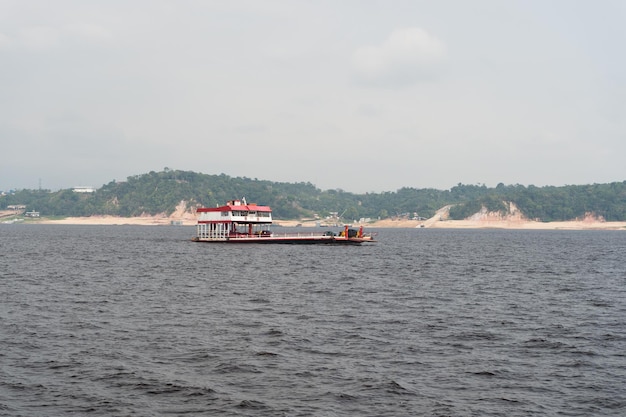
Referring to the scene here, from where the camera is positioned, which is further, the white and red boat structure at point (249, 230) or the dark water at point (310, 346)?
the white and red boat structure at point (249, 230)

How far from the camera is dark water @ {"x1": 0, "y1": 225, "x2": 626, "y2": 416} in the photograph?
24.6m

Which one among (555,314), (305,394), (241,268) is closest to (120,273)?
(241,268)

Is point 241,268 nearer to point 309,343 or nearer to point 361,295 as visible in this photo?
point 361,295

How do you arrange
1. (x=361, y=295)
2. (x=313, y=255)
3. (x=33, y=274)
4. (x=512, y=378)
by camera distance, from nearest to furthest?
1. (x=512, y=378)
2. (x=361, y=295)
3. (x=33, y=274)
4. (x=313, y=255)

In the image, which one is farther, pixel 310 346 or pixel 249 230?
pixel 249 230

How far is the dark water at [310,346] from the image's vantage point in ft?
80.7

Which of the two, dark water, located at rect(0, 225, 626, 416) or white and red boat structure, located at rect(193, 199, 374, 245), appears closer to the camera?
dark water, located at rect(0, 225, 626, 416)

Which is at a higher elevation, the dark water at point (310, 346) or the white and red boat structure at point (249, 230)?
the white and red boat structure at point (249, 230)

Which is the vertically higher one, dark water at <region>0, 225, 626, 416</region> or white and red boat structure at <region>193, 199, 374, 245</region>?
white and red boat structure at <region>193, 199, 374, 245</region>

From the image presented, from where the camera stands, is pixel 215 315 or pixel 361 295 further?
pixel 361 295

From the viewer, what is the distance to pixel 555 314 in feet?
146

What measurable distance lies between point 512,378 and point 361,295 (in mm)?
25948

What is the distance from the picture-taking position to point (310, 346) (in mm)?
33594

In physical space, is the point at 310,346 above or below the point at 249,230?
below
